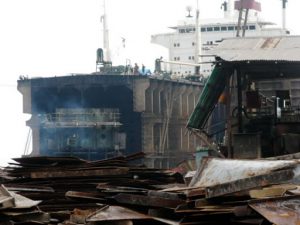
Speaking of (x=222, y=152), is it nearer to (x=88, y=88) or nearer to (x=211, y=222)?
(x=211, y=222)

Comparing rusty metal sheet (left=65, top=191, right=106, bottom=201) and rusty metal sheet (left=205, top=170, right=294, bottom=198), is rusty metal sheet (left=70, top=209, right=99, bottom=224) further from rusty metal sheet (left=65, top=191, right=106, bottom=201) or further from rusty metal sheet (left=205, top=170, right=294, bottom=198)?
rusty metal sheet (left=205, top=170, right=294, bottom=198)

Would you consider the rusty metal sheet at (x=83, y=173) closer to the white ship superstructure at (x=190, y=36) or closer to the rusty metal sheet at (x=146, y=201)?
the rusty metal sheet at (x=146, y=201)

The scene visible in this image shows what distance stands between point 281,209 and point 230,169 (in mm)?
2693

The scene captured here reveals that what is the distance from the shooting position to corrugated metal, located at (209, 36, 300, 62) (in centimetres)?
2480

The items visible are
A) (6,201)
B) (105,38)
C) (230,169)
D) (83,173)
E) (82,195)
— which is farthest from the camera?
(105,38)

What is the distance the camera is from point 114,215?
8.37 m

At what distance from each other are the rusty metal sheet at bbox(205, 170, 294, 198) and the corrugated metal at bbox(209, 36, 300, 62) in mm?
15858

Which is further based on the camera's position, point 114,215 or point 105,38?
point 105,38

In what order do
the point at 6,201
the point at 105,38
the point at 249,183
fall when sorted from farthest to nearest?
the point at 105,38 → the point at 6,201 → the point at 249,183

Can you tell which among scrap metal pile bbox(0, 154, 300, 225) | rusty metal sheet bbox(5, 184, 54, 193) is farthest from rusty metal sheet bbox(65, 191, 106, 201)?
rusty metal sheet bbox(5, 184, 54, 193)

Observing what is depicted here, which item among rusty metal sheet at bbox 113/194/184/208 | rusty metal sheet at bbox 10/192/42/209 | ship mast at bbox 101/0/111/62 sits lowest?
rusty metal sheet at bbox 10/192/42/209

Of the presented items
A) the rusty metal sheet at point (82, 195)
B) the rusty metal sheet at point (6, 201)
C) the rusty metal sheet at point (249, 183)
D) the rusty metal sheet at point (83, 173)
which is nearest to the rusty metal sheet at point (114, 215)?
the rusty metal sheet at point (249, 183)

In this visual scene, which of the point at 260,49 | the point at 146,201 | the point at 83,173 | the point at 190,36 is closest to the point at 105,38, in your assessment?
the point at 190,36

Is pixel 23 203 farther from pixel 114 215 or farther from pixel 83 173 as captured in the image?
pixel 83 173
